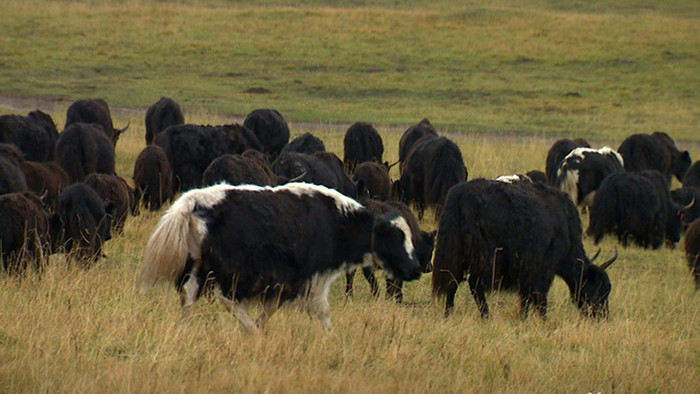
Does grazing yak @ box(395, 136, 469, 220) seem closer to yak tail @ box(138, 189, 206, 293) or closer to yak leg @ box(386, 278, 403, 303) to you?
yak leg @ box(386, 278, 403, 303)

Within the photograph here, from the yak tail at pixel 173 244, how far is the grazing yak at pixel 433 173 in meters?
7.90

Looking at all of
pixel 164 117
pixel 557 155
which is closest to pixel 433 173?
pixel 557 155

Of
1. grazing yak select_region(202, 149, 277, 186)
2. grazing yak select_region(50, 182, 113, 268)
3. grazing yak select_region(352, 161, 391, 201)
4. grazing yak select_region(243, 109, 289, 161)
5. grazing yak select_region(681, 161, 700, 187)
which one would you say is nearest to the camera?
grazing yak select_region(50, 182, 113, 268)

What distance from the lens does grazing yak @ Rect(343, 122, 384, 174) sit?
18172 millimetres

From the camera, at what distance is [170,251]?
6.41 meters

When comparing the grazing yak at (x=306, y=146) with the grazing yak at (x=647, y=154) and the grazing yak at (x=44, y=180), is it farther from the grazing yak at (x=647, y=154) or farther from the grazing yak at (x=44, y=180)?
the grazing yak at (x=647, y=154)

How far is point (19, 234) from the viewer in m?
8.49

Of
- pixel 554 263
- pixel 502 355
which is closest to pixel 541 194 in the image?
pixel 554 263

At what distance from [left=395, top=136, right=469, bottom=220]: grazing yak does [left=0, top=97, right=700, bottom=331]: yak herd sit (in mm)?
22

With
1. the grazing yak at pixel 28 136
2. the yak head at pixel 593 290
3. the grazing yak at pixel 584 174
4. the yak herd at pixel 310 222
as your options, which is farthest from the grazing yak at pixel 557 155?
the yak head at pixel 593 290

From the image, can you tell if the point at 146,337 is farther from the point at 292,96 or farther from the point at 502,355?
the point at 292,96

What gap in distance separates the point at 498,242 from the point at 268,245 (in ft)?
7.77

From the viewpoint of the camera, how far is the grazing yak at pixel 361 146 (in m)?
18.2

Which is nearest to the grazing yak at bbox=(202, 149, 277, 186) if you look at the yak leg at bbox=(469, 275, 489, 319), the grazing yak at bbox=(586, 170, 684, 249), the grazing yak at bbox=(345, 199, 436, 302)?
the grazing yak at bbox=(345, 199, 436, 302)
